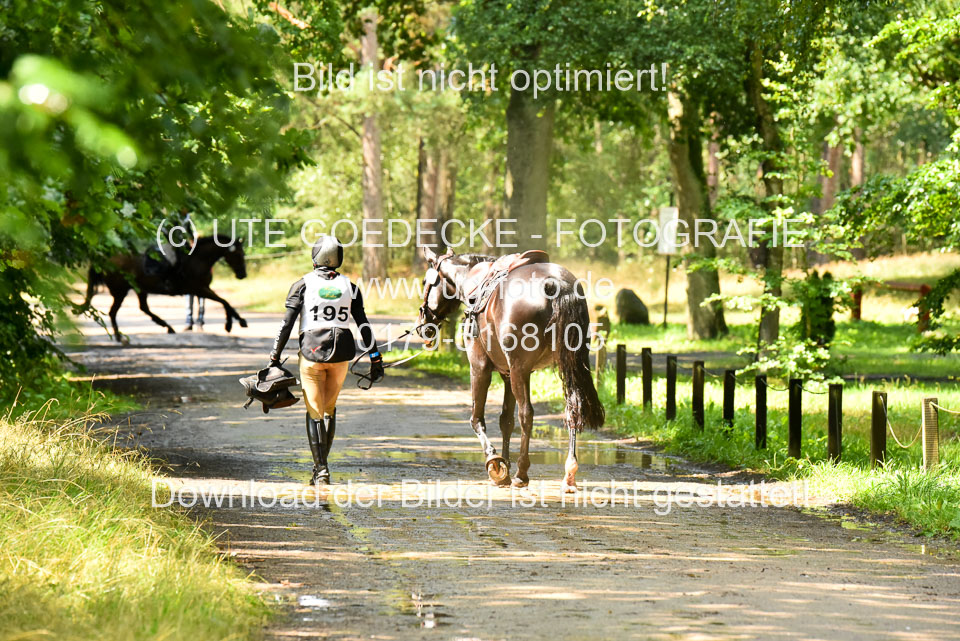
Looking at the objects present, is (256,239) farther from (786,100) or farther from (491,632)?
(491,632)

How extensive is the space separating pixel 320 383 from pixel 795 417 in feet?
16.0

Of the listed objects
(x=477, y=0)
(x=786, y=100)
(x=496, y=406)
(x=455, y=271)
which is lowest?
(x=496, y=406)

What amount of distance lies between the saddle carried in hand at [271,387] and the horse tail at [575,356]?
2457mm

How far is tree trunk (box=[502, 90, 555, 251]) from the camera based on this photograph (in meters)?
24.7

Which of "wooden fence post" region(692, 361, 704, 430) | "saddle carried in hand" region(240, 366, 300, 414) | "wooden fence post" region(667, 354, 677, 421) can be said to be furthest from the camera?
"wooden fence post" region(667, 354, 677, 421)

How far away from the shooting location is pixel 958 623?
22.2ft

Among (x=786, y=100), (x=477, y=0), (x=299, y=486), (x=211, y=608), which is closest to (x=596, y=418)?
Result: (x=299, y=486)

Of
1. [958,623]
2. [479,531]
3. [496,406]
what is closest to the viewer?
[958,623]

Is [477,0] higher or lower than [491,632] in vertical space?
higher

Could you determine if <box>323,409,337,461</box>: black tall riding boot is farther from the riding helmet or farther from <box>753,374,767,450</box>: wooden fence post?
<box>753,374,767,450</box>: wooden fence post

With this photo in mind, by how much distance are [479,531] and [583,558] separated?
3.97 feet

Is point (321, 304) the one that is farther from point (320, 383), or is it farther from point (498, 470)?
point (498, 470)

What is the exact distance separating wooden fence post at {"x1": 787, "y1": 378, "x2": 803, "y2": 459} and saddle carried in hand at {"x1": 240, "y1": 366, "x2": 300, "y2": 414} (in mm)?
5027

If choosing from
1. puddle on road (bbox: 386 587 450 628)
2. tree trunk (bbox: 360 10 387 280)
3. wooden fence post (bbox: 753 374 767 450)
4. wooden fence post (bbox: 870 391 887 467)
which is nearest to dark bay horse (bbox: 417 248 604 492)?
wooden fence post (bbox: 870 391 887 467)
